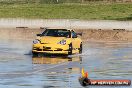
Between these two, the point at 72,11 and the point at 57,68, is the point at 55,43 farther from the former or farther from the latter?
the point at 72,11

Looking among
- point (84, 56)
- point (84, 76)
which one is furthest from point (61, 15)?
point (84, 76)

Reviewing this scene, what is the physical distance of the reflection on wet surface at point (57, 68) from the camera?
18047mm

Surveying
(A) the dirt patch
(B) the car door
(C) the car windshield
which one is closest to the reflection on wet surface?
(B) the car door

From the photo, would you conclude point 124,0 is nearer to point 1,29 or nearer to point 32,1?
point 32,1

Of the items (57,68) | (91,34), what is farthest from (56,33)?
(91,34)

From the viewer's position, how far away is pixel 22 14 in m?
71.9

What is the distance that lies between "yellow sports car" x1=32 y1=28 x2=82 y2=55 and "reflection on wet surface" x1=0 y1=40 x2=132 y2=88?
366 mm

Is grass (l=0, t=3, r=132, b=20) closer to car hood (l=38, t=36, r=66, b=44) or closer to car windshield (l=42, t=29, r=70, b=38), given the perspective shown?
Answer: car windshield (l=42, t=29, r=70, b=38)

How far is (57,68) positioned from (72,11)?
52203 millimetres

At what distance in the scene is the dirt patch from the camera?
159 feet

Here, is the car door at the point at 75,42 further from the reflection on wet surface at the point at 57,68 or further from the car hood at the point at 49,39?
the car hood at the point at 49,39

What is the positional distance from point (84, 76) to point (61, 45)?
12235mm

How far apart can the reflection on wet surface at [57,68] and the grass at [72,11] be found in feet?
124

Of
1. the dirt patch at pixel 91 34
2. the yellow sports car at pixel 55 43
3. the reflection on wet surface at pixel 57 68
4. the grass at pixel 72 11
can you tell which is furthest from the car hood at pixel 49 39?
the grass at pixel 72 11
